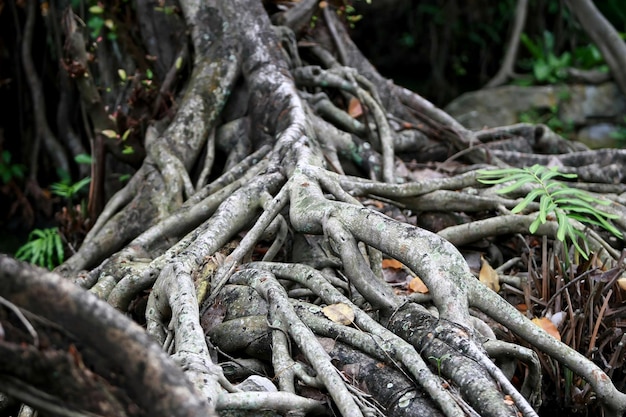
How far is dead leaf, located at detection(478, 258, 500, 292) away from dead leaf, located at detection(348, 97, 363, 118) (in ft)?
5.53

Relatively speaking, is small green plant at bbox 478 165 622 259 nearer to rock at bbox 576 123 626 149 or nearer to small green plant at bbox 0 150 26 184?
small green plant at bbox 0 150 26 184

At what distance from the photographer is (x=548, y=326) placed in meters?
3.14

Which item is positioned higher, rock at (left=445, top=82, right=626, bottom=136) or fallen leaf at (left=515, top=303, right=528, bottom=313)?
fallen leaf at (left=515, top=303, right=528, bottom=313)

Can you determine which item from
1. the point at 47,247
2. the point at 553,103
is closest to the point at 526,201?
the point at 47,247

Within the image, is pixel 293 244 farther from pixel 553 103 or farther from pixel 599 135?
pixel 599 135

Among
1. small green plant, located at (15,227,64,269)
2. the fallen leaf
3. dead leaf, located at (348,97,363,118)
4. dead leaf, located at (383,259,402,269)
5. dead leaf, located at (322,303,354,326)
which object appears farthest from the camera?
small green plant, located at (15,227,64,269)

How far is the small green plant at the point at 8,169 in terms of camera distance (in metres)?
6.76

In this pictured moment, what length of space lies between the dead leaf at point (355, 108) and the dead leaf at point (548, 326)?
2085 mm

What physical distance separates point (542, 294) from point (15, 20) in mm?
5568

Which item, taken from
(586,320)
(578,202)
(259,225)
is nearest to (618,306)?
(586,320)

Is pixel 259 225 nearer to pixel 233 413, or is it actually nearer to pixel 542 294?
pixel 233 413

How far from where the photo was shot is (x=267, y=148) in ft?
13.4

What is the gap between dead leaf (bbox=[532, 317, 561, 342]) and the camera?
10.2ft

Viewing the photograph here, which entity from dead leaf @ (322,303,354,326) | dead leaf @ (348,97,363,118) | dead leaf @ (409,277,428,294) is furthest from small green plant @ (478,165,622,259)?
dead leaf @ (348,97,363,118)
